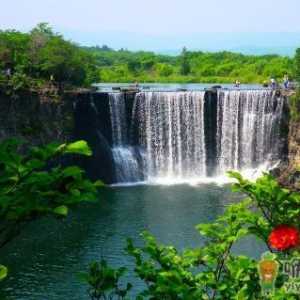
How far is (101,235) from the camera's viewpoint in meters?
23.6

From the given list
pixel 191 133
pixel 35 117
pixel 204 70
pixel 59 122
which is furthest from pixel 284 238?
pixel 204 70

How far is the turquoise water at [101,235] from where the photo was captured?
59.7 ft

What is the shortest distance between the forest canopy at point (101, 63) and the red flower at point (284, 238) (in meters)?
29.4

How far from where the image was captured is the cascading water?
119 feet

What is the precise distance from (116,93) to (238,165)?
820 cm

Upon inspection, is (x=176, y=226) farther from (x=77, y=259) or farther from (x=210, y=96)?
(x=210, y=96)

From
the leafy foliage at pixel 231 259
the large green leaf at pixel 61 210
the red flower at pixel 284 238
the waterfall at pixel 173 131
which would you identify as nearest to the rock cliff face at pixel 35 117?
the waterfall at pixel 173 131

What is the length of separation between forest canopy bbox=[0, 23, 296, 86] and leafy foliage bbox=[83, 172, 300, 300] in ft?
93.3

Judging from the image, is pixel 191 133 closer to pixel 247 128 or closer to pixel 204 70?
pixel 247 128

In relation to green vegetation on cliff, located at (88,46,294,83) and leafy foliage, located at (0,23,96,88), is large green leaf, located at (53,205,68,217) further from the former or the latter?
green vegetation on cliff, located at (88,46,294,83)

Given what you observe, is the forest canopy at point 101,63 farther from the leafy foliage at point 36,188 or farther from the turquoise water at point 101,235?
the leafy foliage at point 36,188

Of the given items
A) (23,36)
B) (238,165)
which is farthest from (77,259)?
(23,36)

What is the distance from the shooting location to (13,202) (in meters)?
4.21

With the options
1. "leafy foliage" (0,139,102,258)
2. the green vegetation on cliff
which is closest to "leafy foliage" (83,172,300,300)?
"leafy foliage" (0,139,102,258)
